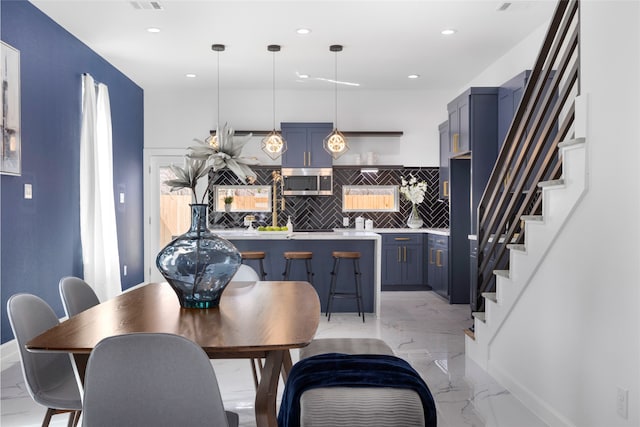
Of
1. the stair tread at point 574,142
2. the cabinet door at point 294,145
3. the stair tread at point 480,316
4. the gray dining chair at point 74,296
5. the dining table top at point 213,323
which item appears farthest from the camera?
the cabinet door at point 294,145

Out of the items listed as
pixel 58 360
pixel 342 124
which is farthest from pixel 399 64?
pixel 58 360

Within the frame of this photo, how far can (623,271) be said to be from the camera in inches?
92.0

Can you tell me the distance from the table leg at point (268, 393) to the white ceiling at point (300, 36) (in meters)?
3.80

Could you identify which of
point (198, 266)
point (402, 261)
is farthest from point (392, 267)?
point (198, 266)

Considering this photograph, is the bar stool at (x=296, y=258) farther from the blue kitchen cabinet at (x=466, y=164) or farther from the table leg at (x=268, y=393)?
the table leg at (x=268, y=393)

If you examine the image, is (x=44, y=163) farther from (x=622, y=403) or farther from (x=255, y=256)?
(x=622, y=403)

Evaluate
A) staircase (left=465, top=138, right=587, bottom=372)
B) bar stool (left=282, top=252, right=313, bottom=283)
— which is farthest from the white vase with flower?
staircase (left=465, top=138, right=587, bottom=372)

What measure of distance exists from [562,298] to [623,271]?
0.56 meters

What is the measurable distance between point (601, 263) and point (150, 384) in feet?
6.89

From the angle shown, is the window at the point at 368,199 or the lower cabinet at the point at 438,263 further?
the window at the point at 368,199

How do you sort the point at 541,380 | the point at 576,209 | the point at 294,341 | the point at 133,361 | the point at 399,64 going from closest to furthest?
the point at 133,361 → the point at 294,341 → the point at 576,209 → the point at 541,380 → the point at 399,64

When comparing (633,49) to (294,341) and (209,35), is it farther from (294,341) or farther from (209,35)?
(209,35)

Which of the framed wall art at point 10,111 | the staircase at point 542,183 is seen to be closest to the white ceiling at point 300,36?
the framed wall art at point 10,111

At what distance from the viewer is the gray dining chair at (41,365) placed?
210cm
